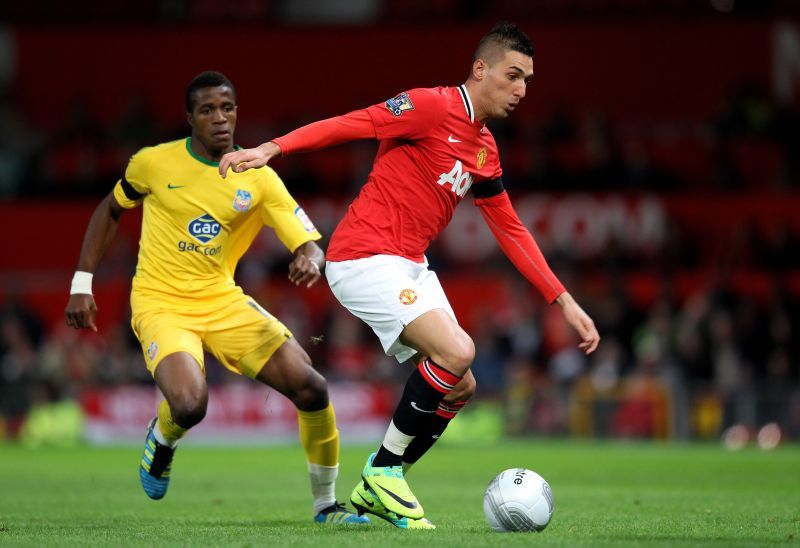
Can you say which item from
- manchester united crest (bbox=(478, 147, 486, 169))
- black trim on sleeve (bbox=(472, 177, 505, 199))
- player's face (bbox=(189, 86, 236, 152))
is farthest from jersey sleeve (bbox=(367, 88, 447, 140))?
player's face (bbox=(189, 86, 236, 152))

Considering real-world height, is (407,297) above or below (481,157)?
below

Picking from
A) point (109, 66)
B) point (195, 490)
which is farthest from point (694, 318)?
point (109, 66)

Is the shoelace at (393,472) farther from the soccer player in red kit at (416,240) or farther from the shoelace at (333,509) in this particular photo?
the shoelace at (333,509)

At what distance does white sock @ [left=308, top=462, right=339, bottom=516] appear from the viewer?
7.73 meters

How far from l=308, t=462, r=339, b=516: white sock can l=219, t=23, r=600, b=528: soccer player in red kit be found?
1.82ft

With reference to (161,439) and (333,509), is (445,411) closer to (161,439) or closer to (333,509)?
(333,509)

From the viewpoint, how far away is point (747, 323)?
17.8 m

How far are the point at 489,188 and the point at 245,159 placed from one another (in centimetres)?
179

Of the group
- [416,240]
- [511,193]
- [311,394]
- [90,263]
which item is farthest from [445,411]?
[511,193]

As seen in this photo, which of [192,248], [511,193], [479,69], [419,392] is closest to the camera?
[419,392]

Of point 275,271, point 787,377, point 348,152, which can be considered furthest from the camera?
point 348,152

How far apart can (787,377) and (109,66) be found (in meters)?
13.9

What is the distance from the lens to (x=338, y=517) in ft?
24.8

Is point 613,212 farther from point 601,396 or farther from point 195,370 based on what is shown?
point 195,370
